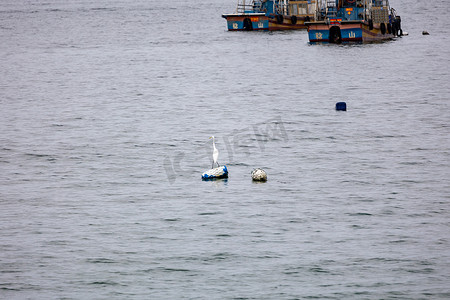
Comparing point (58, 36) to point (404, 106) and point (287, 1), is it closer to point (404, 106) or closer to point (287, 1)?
point (287, 1)

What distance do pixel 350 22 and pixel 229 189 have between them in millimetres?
60683

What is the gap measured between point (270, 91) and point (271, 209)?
35.1m

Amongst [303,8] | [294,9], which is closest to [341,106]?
[303,8]

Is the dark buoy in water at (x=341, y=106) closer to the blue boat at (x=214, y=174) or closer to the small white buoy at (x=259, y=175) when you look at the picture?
the small white buoy at (x=259, y=175)

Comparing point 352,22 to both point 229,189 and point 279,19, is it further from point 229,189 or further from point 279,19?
point 229,189

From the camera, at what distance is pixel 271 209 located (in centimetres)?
2841

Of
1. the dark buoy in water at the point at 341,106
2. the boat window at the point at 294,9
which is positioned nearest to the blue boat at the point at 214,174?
the dark buoy in water at the point at 341,106

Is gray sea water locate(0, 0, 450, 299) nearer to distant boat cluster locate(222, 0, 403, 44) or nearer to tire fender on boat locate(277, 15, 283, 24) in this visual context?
distant boat cluster locate(222, 0, 403, 44)

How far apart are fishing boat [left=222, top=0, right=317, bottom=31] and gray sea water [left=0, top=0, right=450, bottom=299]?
4708cm

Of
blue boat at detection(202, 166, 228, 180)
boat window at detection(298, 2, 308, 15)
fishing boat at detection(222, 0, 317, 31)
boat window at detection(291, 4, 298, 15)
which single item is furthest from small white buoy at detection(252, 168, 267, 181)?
boat window at detection(291, 4, 298, 15)

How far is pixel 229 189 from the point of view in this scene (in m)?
31.1

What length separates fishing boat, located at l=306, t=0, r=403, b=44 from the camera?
288 ft

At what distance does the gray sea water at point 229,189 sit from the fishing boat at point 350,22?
1681 cm

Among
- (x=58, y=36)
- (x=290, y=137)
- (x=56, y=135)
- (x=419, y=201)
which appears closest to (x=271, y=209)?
(x=419, y=201)
